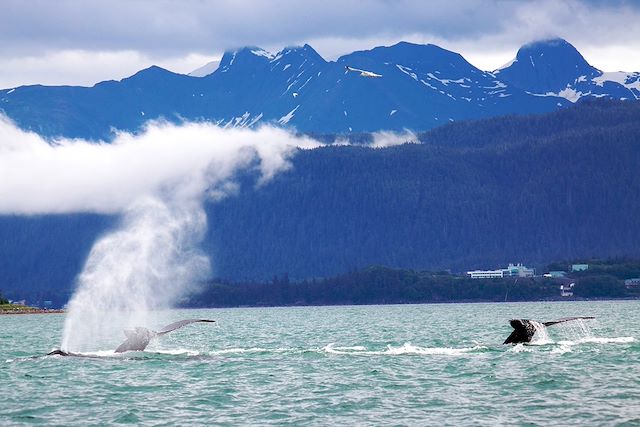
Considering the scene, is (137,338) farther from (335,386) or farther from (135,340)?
(335,386)

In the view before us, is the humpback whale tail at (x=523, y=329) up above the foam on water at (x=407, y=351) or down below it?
above

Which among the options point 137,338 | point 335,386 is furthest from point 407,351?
point 335,386

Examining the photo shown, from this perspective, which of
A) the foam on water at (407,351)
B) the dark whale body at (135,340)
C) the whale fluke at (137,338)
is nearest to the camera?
the dark whale body at (135,340)

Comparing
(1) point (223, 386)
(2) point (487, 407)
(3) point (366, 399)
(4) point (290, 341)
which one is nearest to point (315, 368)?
(1) point (223, 386)

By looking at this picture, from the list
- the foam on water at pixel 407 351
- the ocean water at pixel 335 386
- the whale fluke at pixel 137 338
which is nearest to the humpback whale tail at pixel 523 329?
the ocean water at pixel 335 386

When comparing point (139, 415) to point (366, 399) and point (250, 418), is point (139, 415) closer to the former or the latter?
point (250, 418)

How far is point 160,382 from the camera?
164 feet

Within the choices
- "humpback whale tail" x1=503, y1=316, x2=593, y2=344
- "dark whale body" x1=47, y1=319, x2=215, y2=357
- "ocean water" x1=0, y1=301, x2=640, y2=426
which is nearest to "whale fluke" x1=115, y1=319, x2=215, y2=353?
"dark whale body" x1=47, y1=319, x2=215, y2=357

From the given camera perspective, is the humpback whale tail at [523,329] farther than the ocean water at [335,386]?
Yes

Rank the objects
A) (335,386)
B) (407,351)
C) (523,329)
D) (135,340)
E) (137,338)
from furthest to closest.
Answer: (407,351) → (523,329) → (135,340) → (137,338) → (335,386)

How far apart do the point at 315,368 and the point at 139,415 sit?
15.2m

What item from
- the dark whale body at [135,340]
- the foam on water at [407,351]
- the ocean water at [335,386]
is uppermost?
the dark whale body at [135,340]

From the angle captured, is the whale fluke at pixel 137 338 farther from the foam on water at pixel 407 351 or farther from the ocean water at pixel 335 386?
the foam on water at pixel 407 351

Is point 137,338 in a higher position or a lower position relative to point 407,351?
higher
